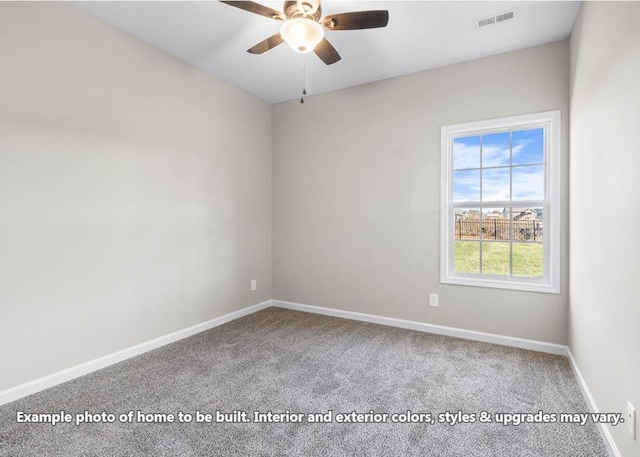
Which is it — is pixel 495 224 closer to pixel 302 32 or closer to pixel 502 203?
pixel 502 203

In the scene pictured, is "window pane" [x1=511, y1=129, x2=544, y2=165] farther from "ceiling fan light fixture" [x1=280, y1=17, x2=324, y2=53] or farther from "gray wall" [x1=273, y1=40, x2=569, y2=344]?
"ceiling fan light fixture" [x1=280, y1=17, x2=324, y2=53]

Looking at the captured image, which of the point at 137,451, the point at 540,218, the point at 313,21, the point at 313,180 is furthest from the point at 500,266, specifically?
the point at 137,451

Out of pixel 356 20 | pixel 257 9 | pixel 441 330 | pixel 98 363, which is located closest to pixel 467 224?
pixel 441 330

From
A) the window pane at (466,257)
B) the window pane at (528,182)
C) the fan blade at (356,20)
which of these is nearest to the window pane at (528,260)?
the window pane at (466,257)

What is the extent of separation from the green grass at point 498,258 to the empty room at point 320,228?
0.03 m

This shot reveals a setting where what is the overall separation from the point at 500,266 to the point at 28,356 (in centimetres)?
397

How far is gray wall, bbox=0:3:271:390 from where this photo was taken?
7.07ft

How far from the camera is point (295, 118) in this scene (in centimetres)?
427

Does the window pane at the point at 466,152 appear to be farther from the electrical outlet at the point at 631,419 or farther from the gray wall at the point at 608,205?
the electrical outlet at the point at 631,419

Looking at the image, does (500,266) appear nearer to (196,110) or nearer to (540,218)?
(540,218)

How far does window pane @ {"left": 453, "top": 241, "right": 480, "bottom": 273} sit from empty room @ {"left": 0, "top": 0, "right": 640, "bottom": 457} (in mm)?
28

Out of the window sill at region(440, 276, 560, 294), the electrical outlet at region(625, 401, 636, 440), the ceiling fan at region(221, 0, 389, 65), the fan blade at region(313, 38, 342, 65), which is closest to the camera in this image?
the electrical outlet at region(625, 401, 636, 440)

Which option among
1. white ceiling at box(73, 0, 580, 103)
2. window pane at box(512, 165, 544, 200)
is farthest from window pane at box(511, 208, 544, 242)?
white ceiling at box(73, 0, 580, 103)

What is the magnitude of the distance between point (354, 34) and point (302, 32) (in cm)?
97
